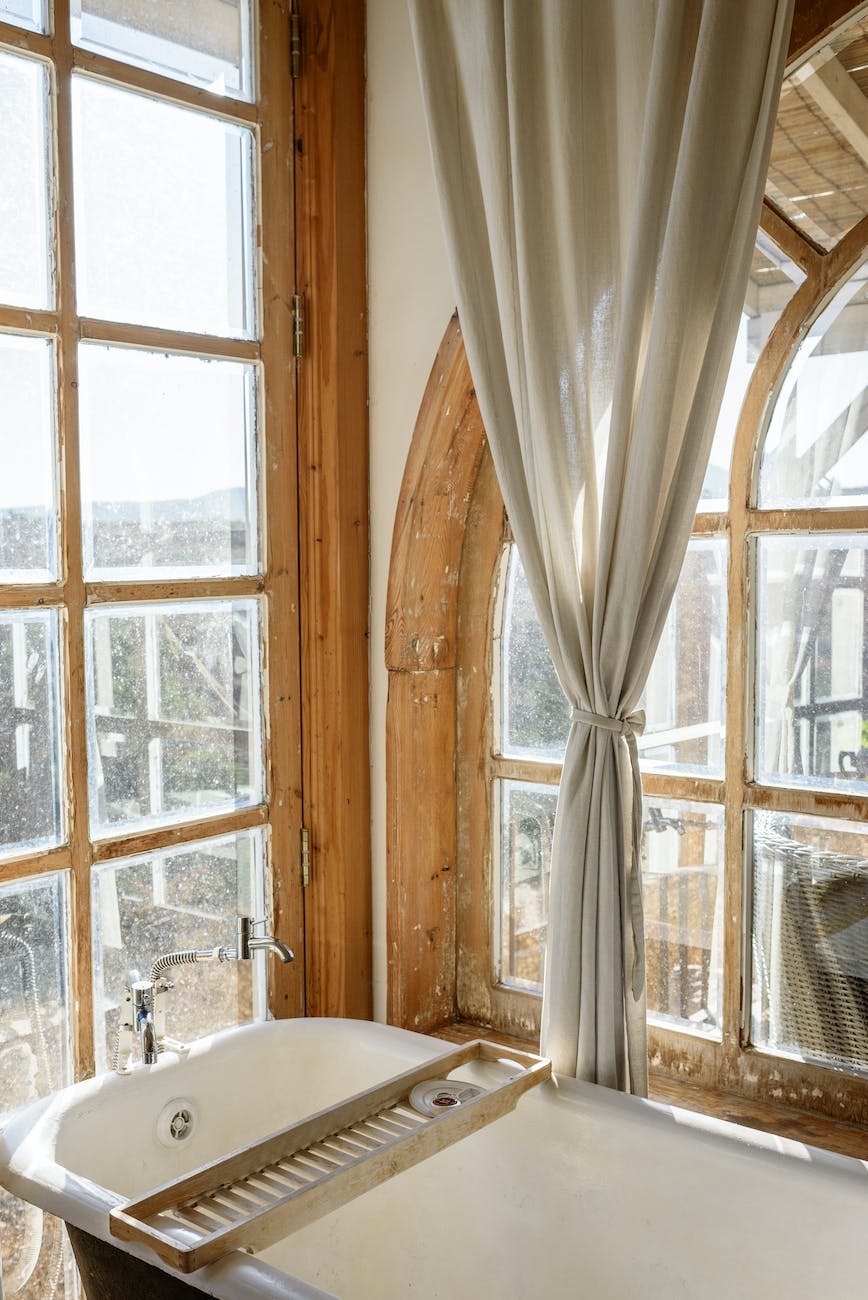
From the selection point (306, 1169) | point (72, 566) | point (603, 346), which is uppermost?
point (603, 346)

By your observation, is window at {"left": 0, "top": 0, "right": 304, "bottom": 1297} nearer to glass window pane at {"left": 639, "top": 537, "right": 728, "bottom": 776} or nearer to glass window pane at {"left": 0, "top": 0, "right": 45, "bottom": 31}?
glass window pane at {"left": 0, "top": 0, "right": 45, "bottom": 31}

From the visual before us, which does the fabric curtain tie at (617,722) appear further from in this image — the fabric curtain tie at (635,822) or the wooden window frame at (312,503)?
the wooden window frame at (312,503)

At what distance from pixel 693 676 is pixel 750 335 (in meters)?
0.61

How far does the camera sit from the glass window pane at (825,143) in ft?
6.41

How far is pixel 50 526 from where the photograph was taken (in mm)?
2104

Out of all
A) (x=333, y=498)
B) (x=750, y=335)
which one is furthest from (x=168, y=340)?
(x=750, y=335)

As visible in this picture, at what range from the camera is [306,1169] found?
177cm

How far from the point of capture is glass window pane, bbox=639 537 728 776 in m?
2.23

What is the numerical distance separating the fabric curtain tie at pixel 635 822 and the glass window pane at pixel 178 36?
4.52 feet

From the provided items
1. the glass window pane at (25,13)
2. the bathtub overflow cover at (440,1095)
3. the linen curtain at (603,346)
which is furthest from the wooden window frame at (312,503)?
the bathtub overflow cover at (440,1095)

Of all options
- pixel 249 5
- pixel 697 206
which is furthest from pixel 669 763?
pixel 249 5

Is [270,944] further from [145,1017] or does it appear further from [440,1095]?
[440,1095]

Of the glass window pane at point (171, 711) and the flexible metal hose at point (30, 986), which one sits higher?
the glass window pane at point (171, 711)

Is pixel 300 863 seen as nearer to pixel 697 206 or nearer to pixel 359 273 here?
pixel 359 273
